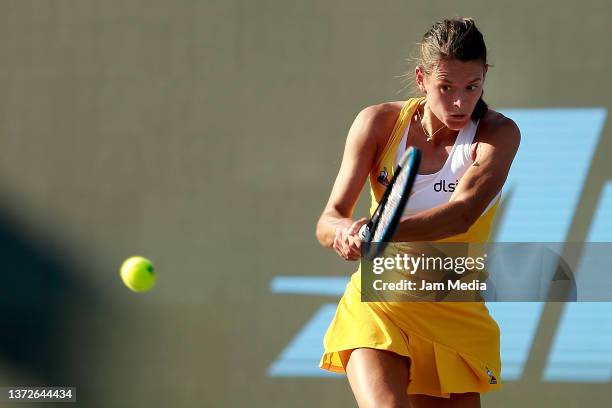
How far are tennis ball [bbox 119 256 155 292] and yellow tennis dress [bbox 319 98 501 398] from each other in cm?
186

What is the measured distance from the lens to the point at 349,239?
2074 millimetres

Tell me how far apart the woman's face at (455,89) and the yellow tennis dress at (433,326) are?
0.10m

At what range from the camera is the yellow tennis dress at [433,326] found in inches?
93.1

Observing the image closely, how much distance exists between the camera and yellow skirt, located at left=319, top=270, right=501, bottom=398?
236 cm

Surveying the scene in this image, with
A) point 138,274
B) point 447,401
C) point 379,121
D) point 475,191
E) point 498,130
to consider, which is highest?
point 138,274

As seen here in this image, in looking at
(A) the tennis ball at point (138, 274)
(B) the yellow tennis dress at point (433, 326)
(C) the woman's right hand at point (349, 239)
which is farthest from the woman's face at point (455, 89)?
(A) the tennis ball at point (138, 274)

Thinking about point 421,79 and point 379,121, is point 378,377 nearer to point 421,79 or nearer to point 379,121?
point 379,121

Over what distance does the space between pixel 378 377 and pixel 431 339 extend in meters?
0.21

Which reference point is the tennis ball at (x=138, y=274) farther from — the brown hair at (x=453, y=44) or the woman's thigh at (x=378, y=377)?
the brown hair at (x=453, y=44)

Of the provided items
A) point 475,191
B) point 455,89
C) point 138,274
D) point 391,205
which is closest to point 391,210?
point 391,205

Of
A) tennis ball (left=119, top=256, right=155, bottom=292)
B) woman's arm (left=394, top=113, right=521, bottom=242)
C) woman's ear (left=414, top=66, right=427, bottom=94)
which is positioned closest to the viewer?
woman's arm (left=394, top=113, right=521, bottom=242)

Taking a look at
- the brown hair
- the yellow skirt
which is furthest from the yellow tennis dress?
the brown hair

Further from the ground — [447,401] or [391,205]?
[391,205]

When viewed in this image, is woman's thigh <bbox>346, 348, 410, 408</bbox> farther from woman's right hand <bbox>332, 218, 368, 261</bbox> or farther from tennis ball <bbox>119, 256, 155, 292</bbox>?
tennis ball <bbox>119, 256, 155, 292</bbox>
